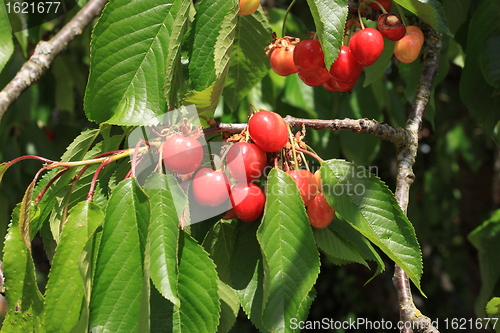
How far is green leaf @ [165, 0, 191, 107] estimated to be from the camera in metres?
0.97

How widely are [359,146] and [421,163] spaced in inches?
69.2

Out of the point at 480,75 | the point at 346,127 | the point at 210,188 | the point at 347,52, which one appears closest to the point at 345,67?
the point at 347,52

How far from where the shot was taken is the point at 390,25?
4.03ft

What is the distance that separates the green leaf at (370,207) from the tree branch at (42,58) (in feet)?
3.39

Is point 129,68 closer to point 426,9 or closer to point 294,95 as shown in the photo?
point 426,9

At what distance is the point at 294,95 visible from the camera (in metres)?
1.95

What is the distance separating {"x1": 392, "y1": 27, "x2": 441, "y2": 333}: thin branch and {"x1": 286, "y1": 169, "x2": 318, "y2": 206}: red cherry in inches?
11.0

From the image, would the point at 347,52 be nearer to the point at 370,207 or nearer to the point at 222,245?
the point at 370,207

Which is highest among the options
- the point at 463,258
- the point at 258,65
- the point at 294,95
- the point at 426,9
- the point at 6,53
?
the point at 6,53

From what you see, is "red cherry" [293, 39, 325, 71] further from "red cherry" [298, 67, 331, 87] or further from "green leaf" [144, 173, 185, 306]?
"green leaf" [144, 173, 185, 306]

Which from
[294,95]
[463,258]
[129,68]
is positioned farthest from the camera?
[463,258]

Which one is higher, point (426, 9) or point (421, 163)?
point (426, 9)

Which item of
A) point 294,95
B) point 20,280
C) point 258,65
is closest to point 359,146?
point 294,95

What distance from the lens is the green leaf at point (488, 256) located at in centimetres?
167
